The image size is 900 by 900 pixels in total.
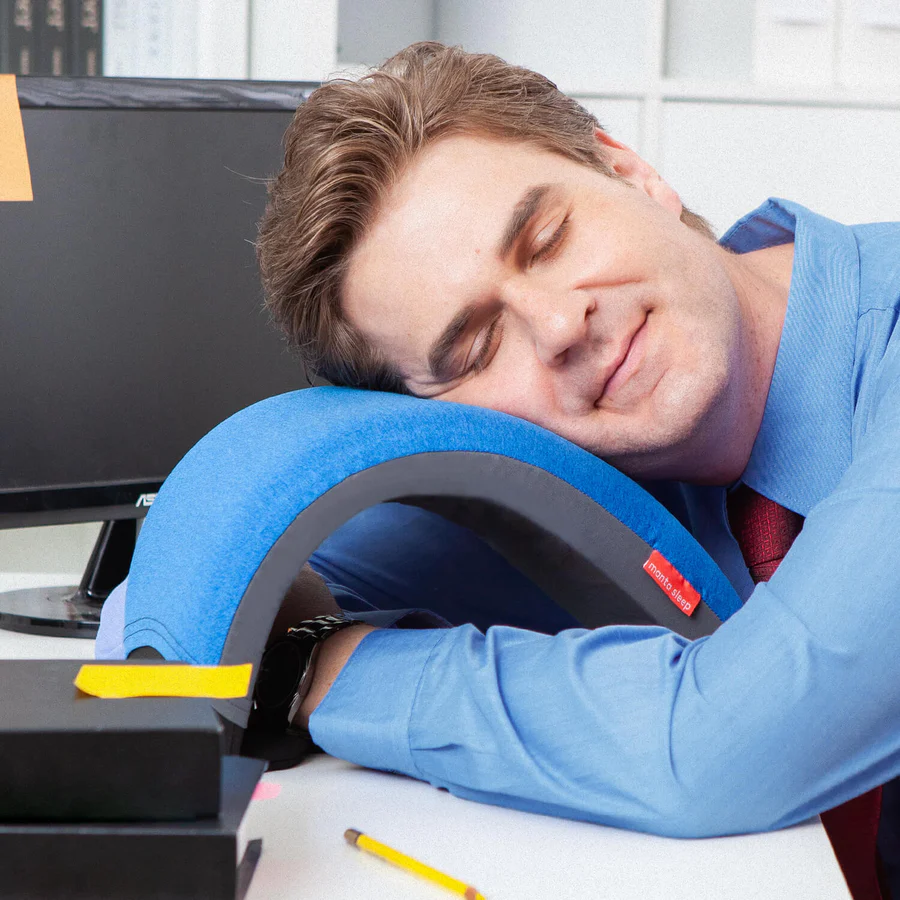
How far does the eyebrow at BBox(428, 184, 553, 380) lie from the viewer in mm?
911

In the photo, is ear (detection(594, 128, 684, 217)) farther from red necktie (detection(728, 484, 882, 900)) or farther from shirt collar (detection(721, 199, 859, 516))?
red necktie (detection(728, 484, 882, 900))

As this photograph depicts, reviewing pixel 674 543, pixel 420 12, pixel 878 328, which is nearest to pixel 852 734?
pixel 674 543

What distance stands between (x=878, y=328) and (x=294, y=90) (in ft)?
2.38

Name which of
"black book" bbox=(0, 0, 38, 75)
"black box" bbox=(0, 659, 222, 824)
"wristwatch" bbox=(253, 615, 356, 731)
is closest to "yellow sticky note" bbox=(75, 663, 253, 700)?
"black box" bbox=(0, 659, 222, 824)

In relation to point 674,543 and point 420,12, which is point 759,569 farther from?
point 420,12

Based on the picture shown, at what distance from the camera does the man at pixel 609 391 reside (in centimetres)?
59

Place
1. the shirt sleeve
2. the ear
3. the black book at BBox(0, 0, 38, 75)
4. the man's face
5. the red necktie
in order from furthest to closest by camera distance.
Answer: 1. the black book at BBox(0, 0, 38, 75)
2. the ear
3. the man's face
4. the red necktie
5. the shirt sleeve

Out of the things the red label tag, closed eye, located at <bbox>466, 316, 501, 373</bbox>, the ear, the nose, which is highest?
the ear

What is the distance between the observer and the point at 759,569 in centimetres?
93

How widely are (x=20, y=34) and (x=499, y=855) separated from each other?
1.57 metres

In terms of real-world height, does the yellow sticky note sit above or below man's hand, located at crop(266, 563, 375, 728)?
above

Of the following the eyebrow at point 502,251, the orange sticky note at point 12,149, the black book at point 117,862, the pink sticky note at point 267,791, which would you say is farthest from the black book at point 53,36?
the black book at point 117,862

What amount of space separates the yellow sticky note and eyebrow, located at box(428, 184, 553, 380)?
441 millimetres

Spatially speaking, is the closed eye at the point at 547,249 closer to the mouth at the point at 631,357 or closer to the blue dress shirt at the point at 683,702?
the mouth at the point at 631,357
